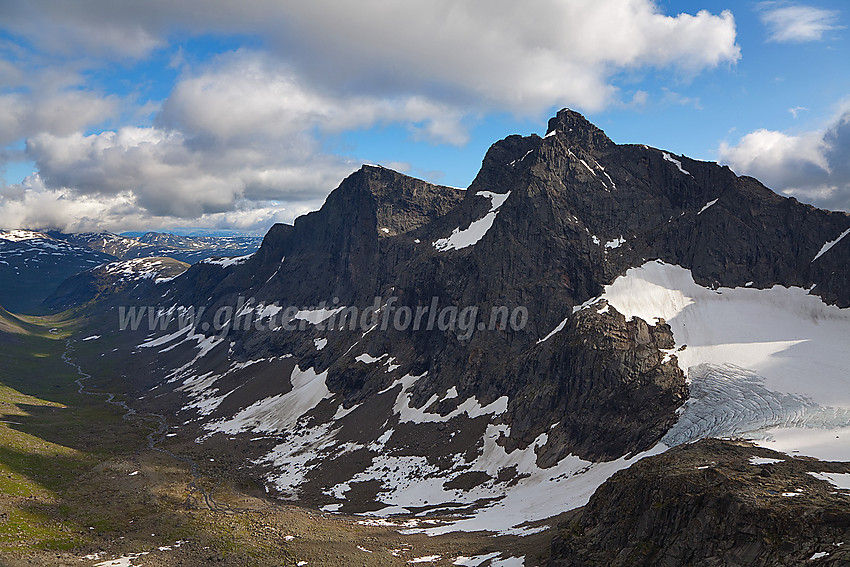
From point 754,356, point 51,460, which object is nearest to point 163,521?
point 51,460

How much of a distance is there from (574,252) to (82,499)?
105m

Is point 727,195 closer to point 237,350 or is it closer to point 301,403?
point 301,403

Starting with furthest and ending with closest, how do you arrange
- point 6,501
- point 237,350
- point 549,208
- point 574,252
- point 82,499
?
point 237,350 < point 549,208 < point 574,252 < point 82,499 < point 6,501

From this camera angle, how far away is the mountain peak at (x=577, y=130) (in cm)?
12769

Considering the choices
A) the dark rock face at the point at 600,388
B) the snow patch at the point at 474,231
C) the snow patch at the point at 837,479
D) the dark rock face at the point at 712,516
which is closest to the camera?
the dark rock face at the point at 712,516

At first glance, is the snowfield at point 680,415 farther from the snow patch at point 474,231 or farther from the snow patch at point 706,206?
the snow patch at point 474,231

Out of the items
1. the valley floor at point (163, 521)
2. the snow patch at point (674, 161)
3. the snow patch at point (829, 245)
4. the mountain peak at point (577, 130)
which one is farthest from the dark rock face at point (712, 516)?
the mountain peak at point (577, 130)

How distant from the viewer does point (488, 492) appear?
2901 inches

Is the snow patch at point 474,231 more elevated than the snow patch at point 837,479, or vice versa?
the snow patch at point 474,231

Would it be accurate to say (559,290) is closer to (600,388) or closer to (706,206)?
(600,388)

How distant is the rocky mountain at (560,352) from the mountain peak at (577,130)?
61cm

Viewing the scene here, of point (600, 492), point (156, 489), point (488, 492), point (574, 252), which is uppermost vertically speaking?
point (574, 252)

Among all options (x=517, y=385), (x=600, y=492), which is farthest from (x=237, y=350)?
(x=600, y=492)

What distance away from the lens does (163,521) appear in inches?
2670
